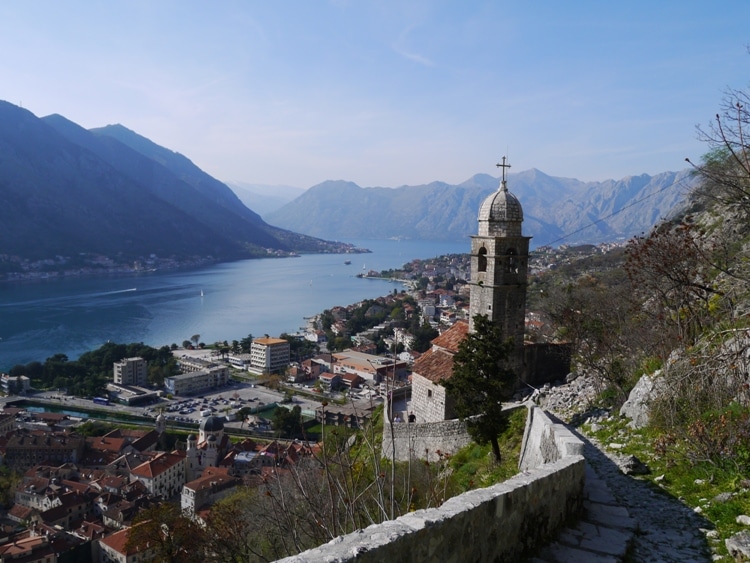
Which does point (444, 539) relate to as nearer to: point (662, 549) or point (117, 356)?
point (662, 549)

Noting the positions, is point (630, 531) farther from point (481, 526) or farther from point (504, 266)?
point (504, 266)

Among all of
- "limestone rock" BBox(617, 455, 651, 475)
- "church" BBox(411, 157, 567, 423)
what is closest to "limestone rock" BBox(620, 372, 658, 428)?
"limestone rock" BBox(617, 455, 651, 475)

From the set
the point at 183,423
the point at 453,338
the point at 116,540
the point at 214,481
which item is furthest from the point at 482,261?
the point at 183,423

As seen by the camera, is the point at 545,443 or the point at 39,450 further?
the point at 39,450

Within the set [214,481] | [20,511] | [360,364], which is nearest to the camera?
[214,481]

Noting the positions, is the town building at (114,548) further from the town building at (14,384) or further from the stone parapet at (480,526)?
the town building at (14,384)

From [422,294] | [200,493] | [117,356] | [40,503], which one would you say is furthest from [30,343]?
[422,294]
